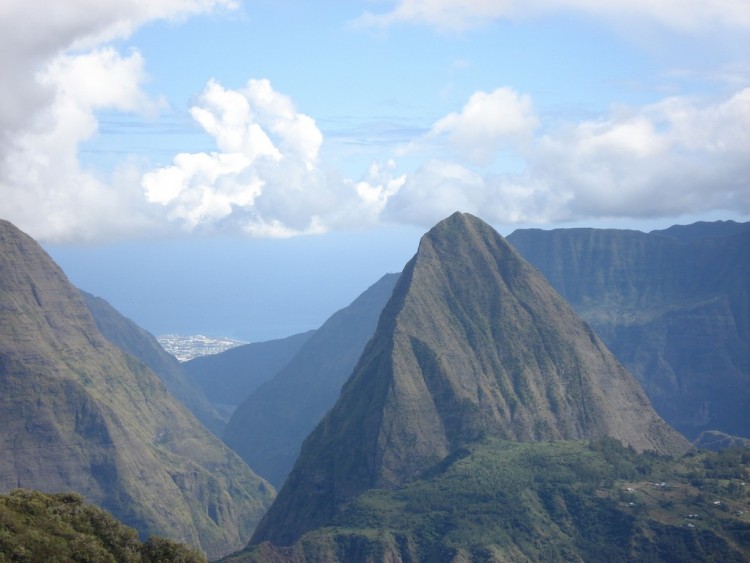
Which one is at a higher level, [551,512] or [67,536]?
[67,536]

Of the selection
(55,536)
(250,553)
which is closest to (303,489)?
(250,553)

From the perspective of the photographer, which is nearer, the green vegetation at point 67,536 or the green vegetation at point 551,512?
the green vegetation at point 67,536

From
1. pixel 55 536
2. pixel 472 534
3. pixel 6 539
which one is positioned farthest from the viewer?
pixel 472 534

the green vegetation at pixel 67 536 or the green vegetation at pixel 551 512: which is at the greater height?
the green vegetation at pixel 67 536

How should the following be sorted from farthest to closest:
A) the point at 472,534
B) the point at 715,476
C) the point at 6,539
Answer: the point at 715,476, the point at 472,534, the point at 6,539

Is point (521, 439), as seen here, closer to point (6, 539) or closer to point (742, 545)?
point (742, 545)
